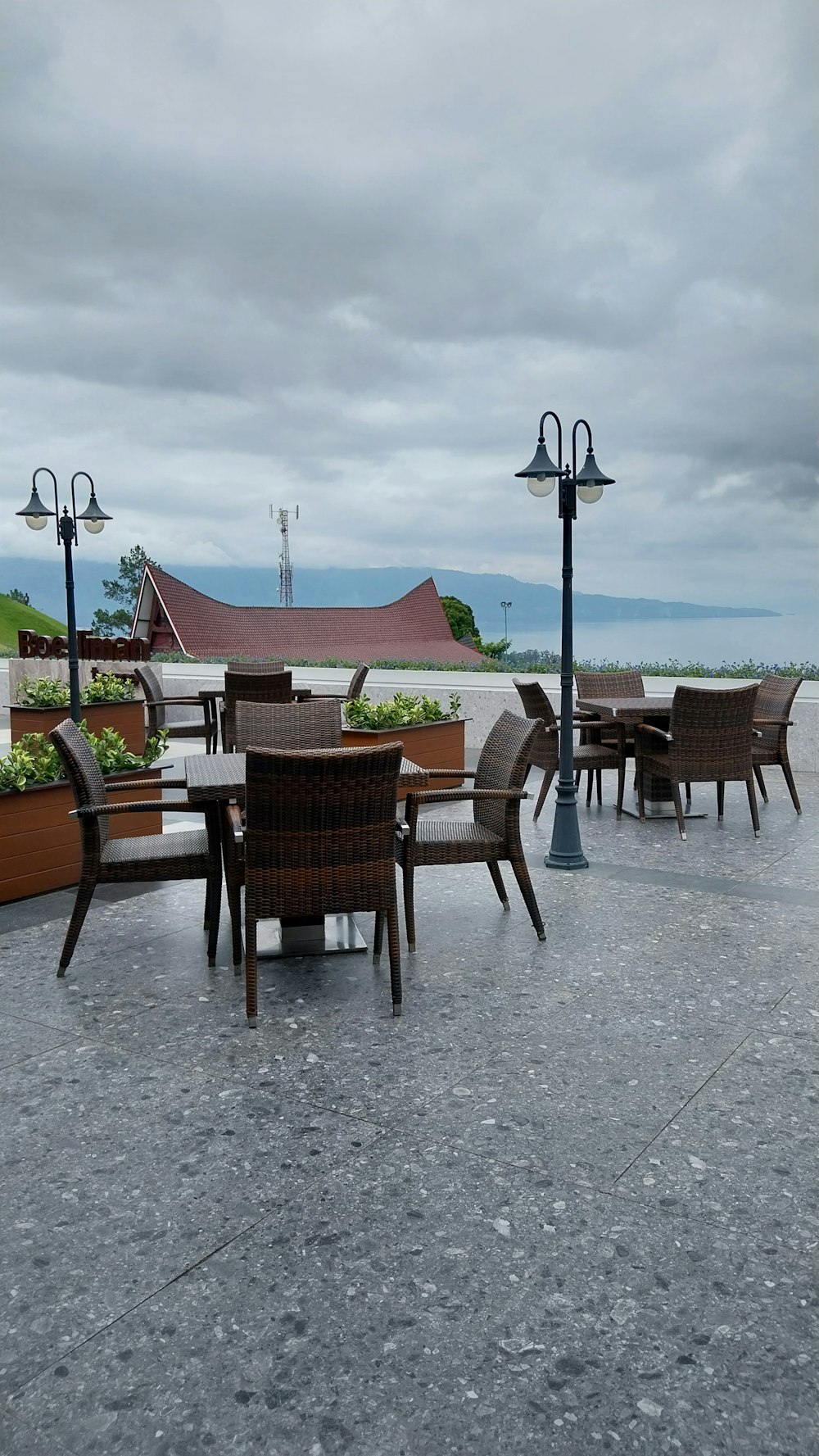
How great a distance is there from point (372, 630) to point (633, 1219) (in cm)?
2762

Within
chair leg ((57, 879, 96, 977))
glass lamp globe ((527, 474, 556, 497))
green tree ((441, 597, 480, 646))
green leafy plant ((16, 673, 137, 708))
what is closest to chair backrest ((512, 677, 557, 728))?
glass lamp globe ((527, 474, 556, 497))

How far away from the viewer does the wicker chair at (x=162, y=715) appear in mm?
8805

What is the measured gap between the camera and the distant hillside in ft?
46.0

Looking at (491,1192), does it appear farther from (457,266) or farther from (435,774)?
(457,266)

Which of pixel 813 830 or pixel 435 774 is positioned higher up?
pixel 435 774

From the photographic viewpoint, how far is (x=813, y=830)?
6309 mm

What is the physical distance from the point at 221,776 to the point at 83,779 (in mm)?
539

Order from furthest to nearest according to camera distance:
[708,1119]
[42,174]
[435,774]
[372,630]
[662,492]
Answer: [662,492]
[372,630]
[42,174]
[435,774]
[708,1119]

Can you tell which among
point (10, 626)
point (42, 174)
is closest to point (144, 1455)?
point (42, 174)

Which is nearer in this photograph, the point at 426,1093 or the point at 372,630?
the point at 426,1093

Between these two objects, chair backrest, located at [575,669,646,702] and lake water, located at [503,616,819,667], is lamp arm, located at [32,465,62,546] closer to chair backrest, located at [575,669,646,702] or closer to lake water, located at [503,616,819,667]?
lake water, located at [503,616,819,667]

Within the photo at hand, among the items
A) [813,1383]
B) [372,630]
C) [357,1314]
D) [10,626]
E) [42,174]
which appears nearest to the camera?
[813,1383]

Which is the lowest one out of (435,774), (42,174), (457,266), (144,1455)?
(144,1455)

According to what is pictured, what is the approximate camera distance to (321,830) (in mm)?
3291
